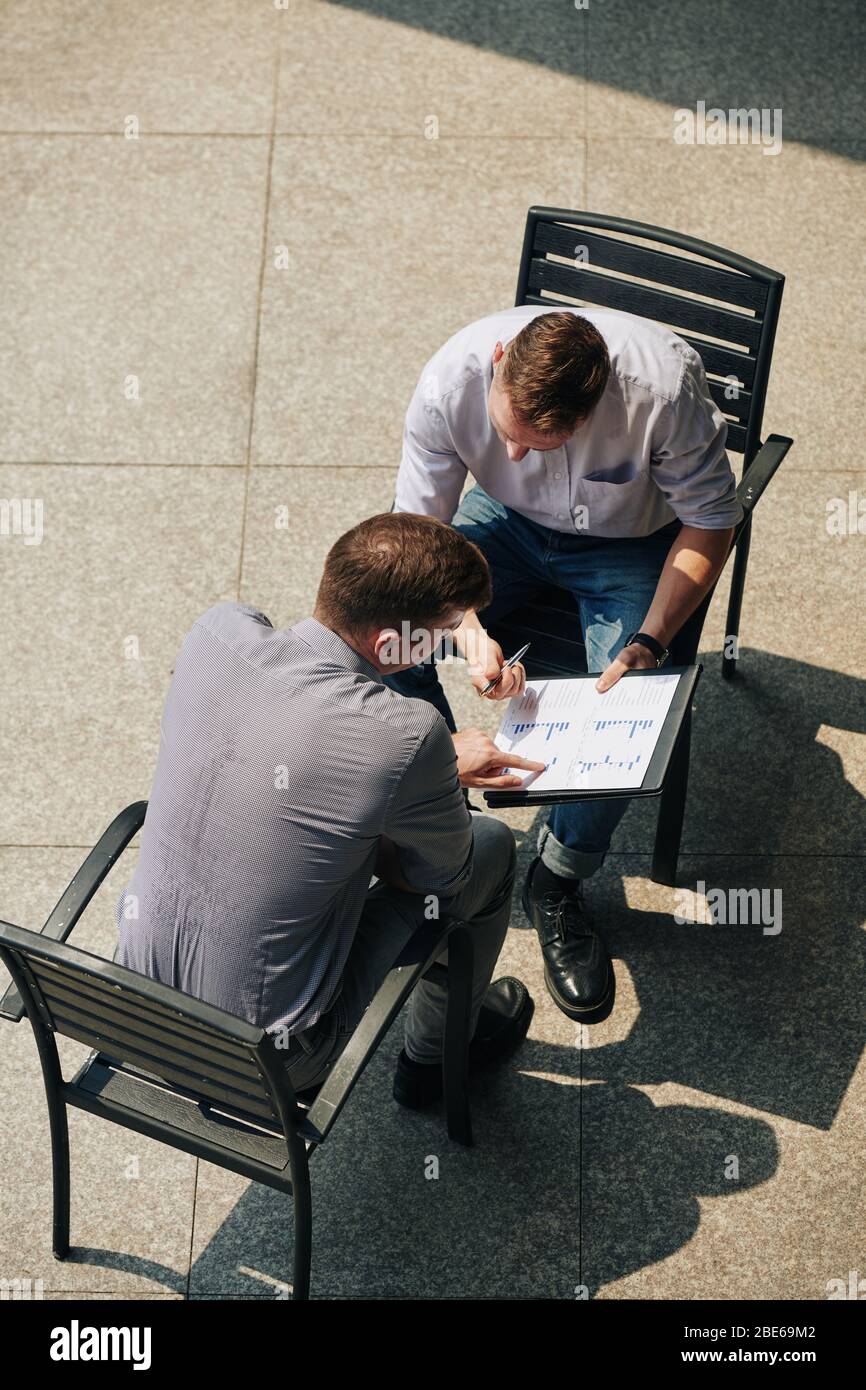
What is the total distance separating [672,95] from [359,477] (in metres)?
1.92

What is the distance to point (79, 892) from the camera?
2268mm

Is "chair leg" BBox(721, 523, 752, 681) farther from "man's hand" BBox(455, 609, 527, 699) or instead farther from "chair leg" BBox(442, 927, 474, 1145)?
"chair leg" BBox(442, 927, 474, 1145)

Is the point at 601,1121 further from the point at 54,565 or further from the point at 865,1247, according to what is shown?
the point at 54,565

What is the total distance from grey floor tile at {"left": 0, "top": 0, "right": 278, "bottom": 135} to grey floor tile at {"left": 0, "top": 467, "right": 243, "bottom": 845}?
60.2 inches

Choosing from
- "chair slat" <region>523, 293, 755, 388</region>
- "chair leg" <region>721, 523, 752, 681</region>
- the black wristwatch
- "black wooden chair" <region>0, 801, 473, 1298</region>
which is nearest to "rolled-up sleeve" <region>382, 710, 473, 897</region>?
"black wooden chair" <region>0, 801, 473, 1298</region>

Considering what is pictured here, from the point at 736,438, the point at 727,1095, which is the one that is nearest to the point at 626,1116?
the point at 727,1095

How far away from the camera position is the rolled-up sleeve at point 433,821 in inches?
80.4

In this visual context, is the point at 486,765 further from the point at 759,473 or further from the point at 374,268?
the point at 374,268

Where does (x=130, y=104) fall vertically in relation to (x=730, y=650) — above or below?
above

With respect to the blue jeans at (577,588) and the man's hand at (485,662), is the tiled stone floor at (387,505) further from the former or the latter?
the man's hand at (485,662)

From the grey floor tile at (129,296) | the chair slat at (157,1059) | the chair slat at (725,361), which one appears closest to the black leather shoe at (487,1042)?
the chair slat at (157,1059)

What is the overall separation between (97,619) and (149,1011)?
182 cm

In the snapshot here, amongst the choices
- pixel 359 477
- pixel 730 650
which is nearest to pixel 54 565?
pixel 359 477

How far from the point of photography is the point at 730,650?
3.42 m
